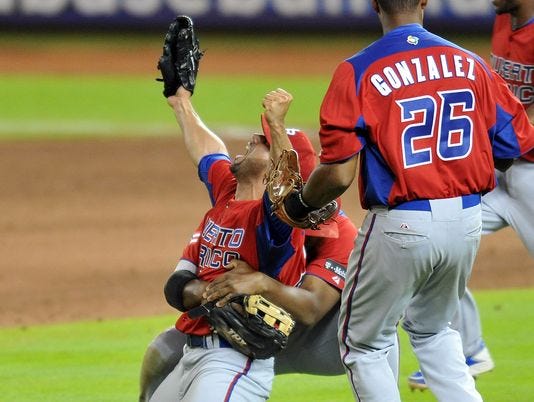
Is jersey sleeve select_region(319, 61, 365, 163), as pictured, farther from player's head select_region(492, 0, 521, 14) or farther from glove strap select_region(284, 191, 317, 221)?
player's head select_region(492, 0, 521, 14)

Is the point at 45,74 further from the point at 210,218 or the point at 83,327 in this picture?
the point at 210,218

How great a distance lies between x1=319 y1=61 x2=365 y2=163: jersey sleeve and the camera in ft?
13.9

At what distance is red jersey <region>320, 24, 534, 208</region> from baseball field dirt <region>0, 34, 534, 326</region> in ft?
14.3

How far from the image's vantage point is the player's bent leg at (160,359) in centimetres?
521

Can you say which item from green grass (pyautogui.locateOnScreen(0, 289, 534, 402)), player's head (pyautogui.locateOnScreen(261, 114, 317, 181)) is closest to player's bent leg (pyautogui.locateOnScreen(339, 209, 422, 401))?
player's head (pyautogui.locateOnScreen(261, 114, 317, 181))

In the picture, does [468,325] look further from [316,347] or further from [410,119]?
[410,119]

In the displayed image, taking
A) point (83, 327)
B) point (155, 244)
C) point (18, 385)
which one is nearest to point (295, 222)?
point (18, 385)

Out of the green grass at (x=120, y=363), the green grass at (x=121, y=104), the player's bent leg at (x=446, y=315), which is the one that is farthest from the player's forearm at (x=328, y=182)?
the green grass at (x=121, y=104)

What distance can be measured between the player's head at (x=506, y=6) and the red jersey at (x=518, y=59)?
A: 12 centimetres

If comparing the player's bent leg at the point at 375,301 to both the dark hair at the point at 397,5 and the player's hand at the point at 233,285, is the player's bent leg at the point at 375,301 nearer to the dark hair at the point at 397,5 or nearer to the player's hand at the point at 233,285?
the player's hand at the point at 233,285

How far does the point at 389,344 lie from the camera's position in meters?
4.52

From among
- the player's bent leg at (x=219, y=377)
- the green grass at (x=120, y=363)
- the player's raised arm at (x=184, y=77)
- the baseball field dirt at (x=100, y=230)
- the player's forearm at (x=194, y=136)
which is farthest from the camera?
the baseball field dirt at (x=100, y=230)

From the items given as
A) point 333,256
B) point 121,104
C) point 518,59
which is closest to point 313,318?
point 333,256

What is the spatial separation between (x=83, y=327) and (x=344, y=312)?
3735 millimetres
